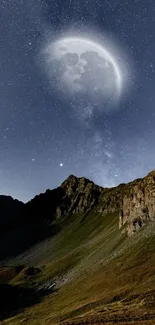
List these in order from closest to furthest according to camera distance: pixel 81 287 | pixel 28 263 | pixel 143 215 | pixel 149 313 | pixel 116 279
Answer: pixel 149 313, pixel 116 279, pixel 81 287, pixel 143 215, pixel 28 263

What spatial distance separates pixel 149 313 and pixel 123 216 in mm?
123888

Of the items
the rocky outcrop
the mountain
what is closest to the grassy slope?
the mountain

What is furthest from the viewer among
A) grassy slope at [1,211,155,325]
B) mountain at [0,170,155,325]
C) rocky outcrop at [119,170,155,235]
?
rocky outcrop at [119,170,155,235]

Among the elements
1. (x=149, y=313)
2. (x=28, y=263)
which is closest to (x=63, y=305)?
(x=149, y=313)

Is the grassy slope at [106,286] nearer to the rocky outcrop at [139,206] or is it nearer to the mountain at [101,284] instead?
the mountain at [101,284]

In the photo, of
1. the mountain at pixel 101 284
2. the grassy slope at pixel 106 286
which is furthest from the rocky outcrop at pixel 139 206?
the grassy slope at pixel 106 286

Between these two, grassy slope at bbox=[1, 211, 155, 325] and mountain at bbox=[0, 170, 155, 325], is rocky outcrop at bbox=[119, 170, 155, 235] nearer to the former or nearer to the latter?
mountain at bbox=[0, 170, 155, 325]

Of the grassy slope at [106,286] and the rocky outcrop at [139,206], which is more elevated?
the rocky outcrop at [139,206]

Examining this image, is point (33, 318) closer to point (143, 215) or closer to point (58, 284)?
point (58, 284)

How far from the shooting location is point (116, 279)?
269 feet

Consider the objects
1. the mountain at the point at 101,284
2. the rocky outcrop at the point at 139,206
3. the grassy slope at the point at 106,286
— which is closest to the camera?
the mountain at the point at 101,284

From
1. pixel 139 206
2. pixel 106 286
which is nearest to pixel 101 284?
pixel 106 286

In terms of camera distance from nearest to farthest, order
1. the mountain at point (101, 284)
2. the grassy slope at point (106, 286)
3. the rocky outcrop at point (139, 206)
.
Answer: the mountain at point (101, 284)
the grassy slope at point (106, 286)
the rocky outcrop at point (139, 206)

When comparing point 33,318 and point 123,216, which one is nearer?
point 33,318
